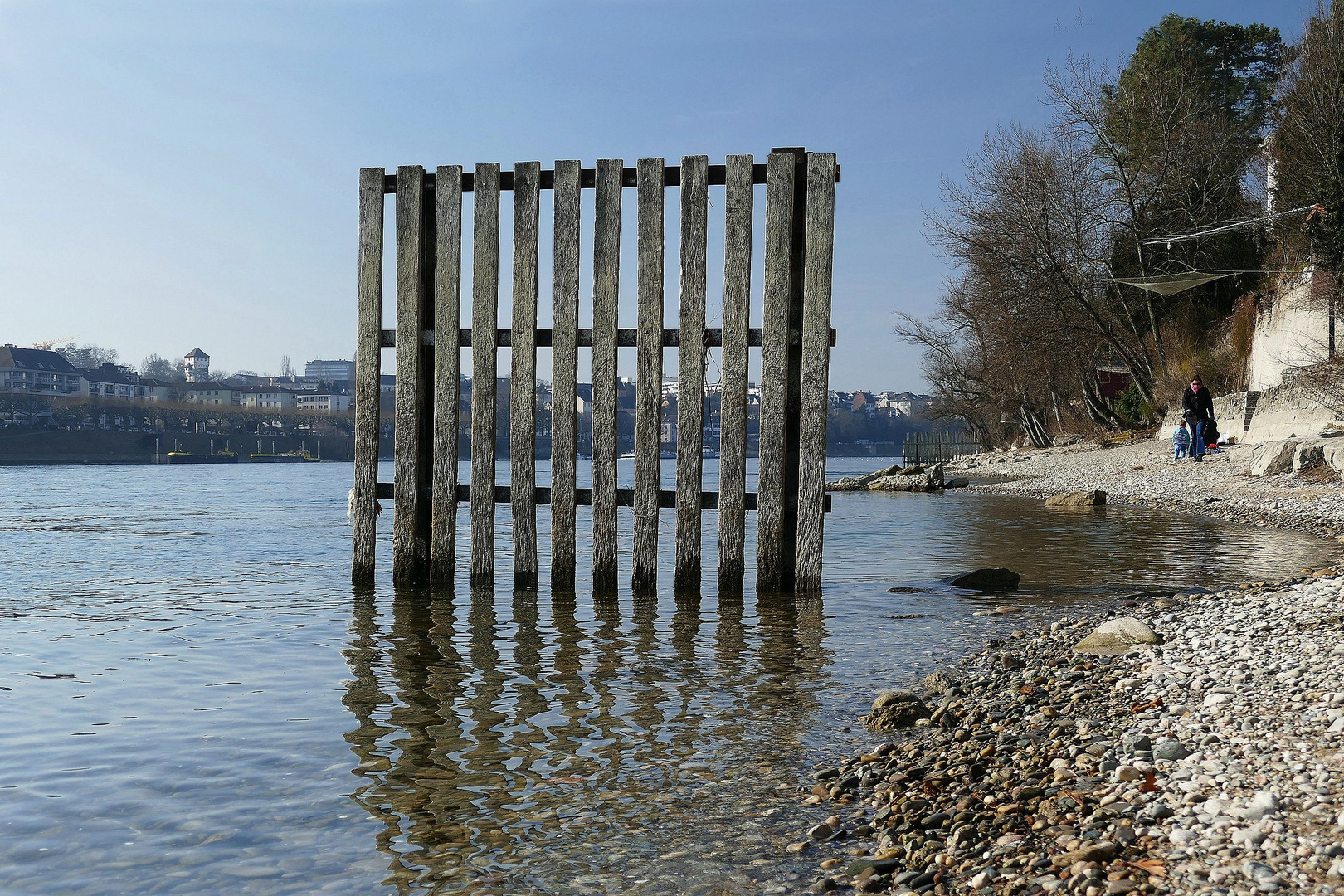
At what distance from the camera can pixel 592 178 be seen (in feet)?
30.3

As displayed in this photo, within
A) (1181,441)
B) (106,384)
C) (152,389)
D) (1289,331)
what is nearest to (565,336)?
(1181,441)

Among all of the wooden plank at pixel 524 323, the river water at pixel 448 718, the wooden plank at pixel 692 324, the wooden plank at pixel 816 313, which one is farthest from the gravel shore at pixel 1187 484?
the wooden plank at pixel 524 323

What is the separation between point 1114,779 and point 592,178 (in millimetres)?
6874

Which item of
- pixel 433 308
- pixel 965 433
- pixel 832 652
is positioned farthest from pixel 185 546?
pixel 965 433

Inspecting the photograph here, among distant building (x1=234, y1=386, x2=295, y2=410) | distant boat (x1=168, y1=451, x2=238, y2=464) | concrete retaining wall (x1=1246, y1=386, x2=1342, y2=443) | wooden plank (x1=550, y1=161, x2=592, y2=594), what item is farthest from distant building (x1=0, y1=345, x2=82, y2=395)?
wooden plank (x1=550, y1=161, x2=592, y2=594)

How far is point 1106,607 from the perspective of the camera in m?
8.80

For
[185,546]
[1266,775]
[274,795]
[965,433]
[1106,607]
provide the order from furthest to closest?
1. [965,433]
2. [185,546]
3. [1106,607]
4. [274,795]
5. [1266,775]

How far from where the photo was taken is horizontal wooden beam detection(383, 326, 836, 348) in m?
8.95

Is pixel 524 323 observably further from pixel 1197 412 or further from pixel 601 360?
pixel 1197 412

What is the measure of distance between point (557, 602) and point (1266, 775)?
6645mm

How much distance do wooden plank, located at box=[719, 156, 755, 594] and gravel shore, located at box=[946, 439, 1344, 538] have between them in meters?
8.58

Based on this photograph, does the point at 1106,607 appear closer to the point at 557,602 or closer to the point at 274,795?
the point at 557,602

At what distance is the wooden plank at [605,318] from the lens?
9.06 m

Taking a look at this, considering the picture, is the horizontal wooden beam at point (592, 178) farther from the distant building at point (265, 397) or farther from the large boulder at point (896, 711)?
the distant building at point (265, 397)
